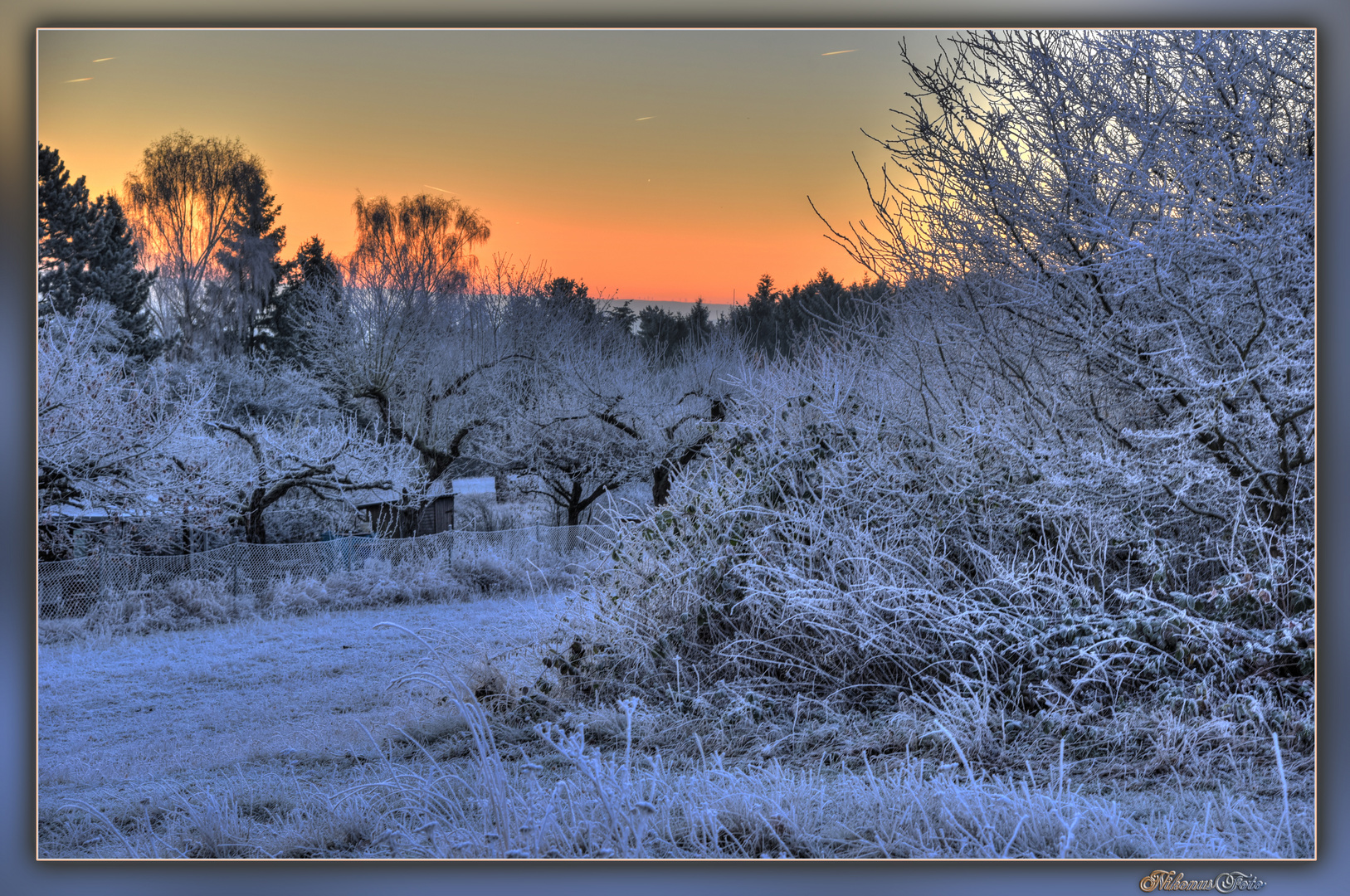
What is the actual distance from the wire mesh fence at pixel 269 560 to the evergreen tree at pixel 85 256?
1700 mm

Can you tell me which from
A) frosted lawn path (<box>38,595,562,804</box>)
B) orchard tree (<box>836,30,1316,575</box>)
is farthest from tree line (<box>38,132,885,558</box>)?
frosted lawn path (<box>38,595,562,804</box>)

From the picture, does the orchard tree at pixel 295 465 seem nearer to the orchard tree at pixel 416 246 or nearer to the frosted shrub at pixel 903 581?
the orchard tree at pixel 416 246

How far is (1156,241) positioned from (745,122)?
2175 mm

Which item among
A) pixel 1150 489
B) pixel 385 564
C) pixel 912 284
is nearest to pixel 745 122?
pixel 912 284

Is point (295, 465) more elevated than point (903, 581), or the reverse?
point (295, 465)

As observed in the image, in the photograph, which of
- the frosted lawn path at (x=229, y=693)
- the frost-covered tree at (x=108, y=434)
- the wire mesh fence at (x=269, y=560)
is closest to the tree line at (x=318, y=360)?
the frost-covered tree at (x=108, y=434)

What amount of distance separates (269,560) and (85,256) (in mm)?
3403

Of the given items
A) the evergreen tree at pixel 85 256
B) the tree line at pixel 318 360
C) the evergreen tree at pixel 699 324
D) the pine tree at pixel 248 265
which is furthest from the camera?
the evergreen tree at pixel 699 324

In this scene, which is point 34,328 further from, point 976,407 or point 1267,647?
point 1267,647

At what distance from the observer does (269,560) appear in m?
7.77

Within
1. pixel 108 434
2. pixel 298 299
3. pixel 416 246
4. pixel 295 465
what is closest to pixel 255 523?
pixel 295 465

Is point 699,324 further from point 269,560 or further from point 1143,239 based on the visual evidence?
point 269,560

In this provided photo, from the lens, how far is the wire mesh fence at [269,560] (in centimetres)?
631

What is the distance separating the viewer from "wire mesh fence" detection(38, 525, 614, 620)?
20.7 ft
